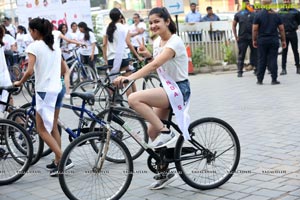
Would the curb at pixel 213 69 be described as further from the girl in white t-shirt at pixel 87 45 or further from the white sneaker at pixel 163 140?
the white sneaker at pixel 163 140

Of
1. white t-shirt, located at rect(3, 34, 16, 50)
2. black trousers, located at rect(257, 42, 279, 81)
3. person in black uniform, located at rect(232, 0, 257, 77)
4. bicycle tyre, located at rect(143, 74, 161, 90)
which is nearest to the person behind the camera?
bicycle tyre, located at rect(143, 74, 161, 90)

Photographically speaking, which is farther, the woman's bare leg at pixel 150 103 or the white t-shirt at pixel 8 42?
the white t-shirt at pixel 8 42

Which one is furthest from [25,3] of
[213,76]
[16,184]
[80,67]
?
[16,184]

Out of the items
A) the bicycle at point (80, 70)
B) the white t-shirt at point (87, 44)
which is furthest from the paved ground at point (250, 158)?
the white t-shirt at point (87, 44)

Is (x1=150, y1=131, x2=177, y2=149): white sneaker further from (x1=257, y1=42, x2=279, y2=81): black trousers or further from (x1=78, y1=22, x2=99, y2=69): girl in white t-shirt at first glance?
(x1=78, y1=22, x2=99, y2=69): girl in white t-shirt

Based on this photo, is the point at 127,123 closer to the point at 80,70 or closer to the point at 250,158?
the point at 250,158

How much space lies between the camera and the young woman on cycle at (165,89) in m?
4.70

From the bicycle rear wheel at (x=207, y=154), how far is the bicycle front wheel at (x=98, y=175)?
20.6 inches

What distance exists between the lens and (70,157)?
458 cm

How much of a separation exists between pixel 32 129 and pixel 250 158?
2494 mm

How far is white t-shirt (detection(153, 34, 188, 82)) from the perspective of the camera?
4.75 metres

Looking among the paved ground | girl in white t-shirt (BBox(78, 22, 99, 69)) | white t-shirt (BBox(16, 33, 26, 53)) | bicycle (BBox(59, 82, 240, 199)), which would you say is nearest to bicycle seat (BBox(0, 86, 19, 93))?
the paved ground

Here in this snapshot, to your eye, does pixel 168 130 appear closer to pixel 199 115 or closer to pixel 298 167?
pixel 298 167

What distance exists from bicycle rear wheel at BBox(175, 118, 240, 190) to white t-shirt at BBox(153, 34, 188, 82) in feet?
1.56
